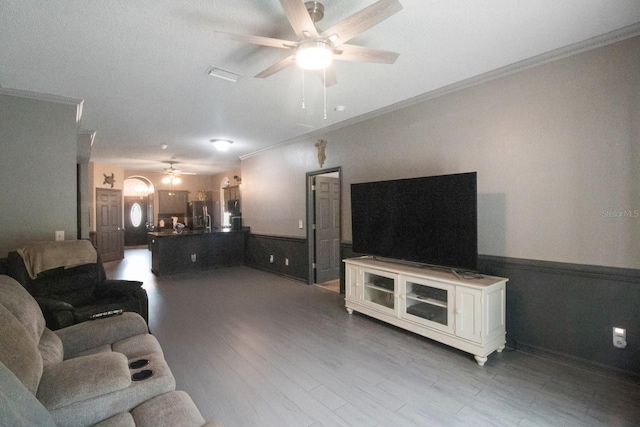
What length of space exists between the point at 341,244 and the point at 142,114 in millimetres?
3328

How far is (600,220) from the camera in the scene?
239 centimetres

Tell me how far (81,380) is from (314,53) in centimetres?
217

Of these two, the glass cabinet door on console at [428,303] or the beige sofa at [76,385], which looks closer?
the beige sofa at [76,385]

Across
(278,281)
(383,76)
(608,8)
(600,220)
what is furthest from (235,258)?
(608,8)

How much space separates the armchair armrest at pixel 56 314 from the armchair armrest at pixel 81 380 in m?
0.94

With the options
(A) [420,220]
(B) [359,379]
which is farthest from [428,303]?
(B) [359,379]

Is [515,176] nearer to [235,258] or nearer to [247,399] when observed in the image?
[247,399]

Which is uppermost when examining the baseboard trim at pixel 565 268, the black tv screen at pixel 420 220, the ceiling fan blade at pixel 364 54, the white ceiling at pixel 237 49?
the white ceiling at pixel 237 49

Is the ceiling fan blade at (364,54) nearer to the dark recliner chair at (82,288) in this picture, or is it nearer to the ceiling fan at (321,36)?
the ceiling fan at (321,36)

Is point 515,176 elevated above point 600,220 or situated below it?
above

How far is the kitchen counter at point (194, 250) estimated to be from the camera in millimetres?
6195

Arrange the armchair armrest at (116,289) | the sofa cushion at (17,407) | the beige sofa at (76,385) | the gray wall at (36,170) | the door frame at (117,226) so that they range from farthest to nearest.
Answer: the door frame at (117,226) → the gray wall at (36,170) → the armchair armrest at (116,289) → the beige sofa at (76,385) → the sofa cushion at (17,407)

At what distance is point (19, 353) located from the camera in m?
1.32

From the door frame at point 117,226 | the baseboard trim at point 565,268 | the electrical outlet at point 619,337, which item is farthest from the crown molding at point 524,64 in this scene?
the door frame at point 117,226
